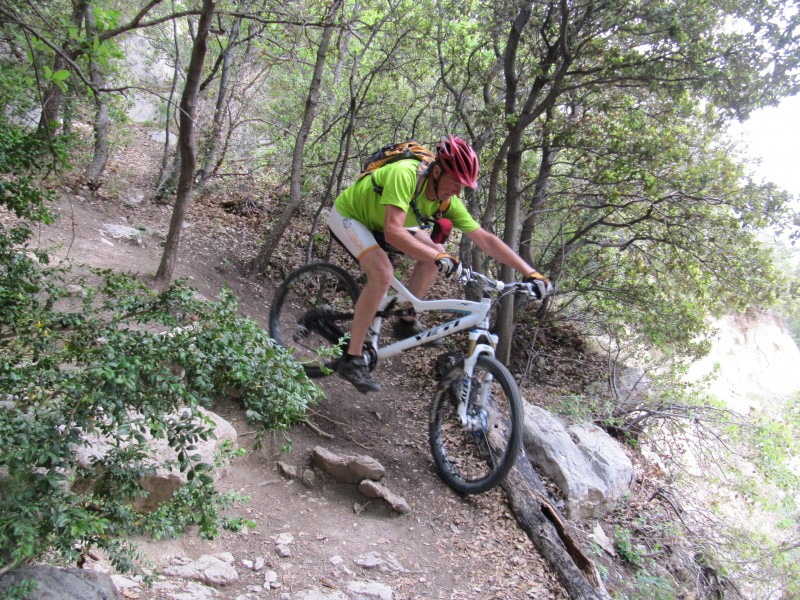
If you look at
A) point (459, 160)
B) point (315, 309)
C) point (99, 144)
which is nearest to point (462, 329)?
point (459, 160)

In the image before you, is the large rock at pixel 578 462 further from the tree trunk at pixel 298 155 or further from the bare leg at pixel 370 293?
the tree trunk at pixel 298 155

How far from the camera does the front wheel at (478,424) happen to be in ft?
12.0

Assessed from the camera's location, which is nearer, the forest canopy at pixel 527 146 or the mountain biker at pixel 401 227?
the forest canopy at pixel 527 146

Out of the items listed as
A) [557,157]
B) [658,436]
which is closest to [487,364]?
[658,436]

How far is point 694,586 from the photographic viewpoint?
448cm

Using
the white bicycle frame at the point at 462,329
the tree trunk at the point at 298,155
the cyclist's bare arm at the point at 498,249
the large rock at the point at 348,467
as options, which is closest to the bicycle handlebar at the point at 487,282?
the white bicycle frame at the point at 462,329

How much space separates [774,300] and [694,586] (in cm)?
330

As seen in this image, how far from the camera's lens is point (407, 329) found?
4395 millimetres

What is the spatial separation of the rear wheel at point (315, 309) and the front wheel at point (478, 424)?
0.94 meters

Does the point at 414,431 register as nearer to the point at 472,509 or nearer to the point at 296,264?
the point at 472,509

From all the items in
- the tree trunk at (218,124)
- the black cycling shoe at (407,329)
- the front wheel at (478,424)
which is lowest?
the front wheel at (478,424)

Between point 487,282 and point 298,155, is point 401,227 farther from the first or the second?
point 298,155

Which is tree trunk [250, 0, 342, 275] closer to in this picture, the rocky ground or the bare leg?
the rocky ground

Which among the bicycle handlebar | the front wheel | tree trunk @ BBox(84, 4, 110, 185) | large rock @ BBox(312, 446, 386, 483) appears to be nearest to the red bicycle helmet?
the bicycle handlebar
